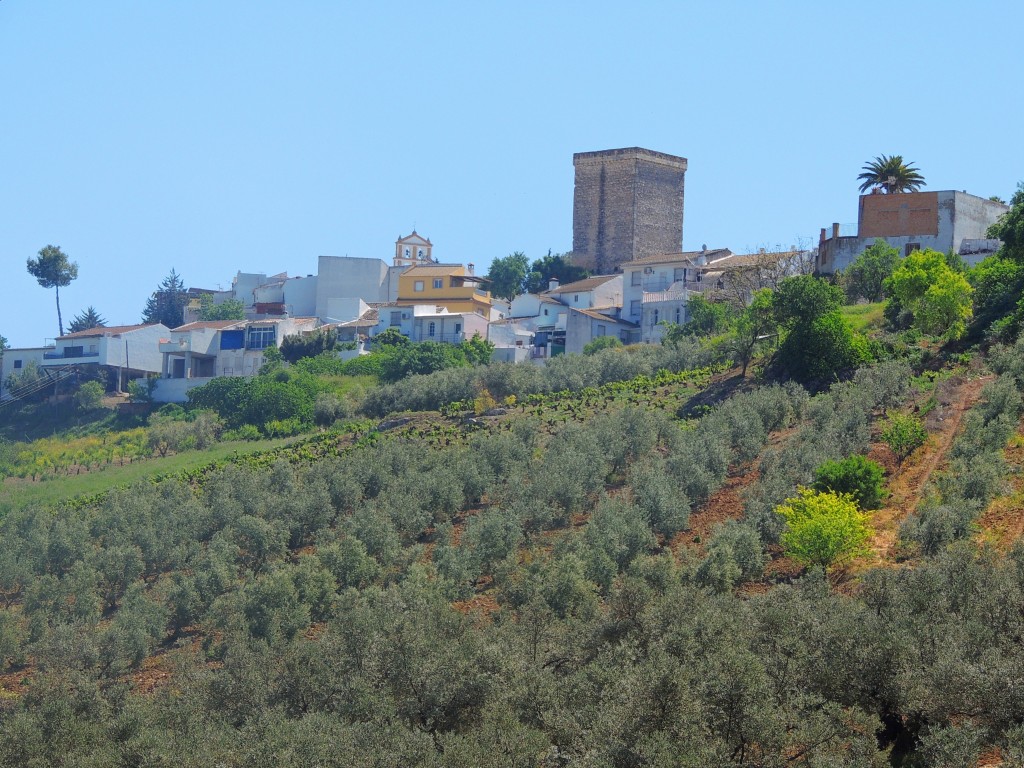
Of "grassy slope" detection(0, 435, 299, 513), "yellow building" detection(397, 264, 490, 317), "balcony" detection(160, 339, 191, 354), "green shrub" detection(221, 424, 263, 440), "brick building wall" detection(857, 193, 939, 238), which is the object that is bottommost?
"grassy slope" detection(0, 435, 299, 513)

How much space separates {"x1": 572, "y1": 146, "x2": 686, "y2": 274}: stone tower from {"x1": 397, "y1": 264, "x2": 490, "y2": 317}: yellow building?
10.8 m

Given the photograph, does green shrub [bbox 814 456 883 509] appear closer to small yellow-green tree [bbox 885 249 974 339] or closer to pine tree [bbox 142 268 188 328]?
small yellow-green tree [bbox 885 249 974 339]

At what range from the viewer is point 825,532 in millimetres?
29500

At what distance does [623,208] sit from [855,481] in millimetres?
60222

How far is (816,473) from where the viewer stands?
34031mm

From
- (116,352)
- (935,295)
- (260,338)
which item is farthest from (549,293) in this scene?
(935,295)

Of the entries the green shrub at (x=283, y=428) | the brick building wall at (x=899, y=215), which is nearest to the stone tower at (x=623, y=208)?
the brick building wall at (x=899, y=215)

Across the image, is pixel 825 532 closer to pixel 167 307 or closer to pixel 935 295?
pixel 935 295

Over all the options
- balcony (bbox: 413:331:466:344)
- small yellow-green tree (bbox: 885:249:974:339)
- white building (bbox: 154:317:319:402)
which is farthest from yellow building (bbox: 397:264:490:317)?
small yellow-green tree (bbox: 885:249:974:339)

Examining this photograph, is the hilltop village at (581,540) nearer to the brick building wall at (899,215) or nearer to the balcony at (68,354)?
the brick building wall at (899,215)

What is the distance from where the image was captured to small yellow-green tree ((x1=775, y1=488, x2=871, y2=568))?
2956 centimetres

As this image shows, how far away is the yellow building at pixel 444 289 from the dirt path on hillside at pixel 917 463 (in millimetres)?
43747

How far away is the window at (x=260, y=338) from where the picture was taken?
7806cm

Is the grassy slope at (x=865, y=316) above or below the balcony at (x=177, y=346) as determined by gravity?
above
